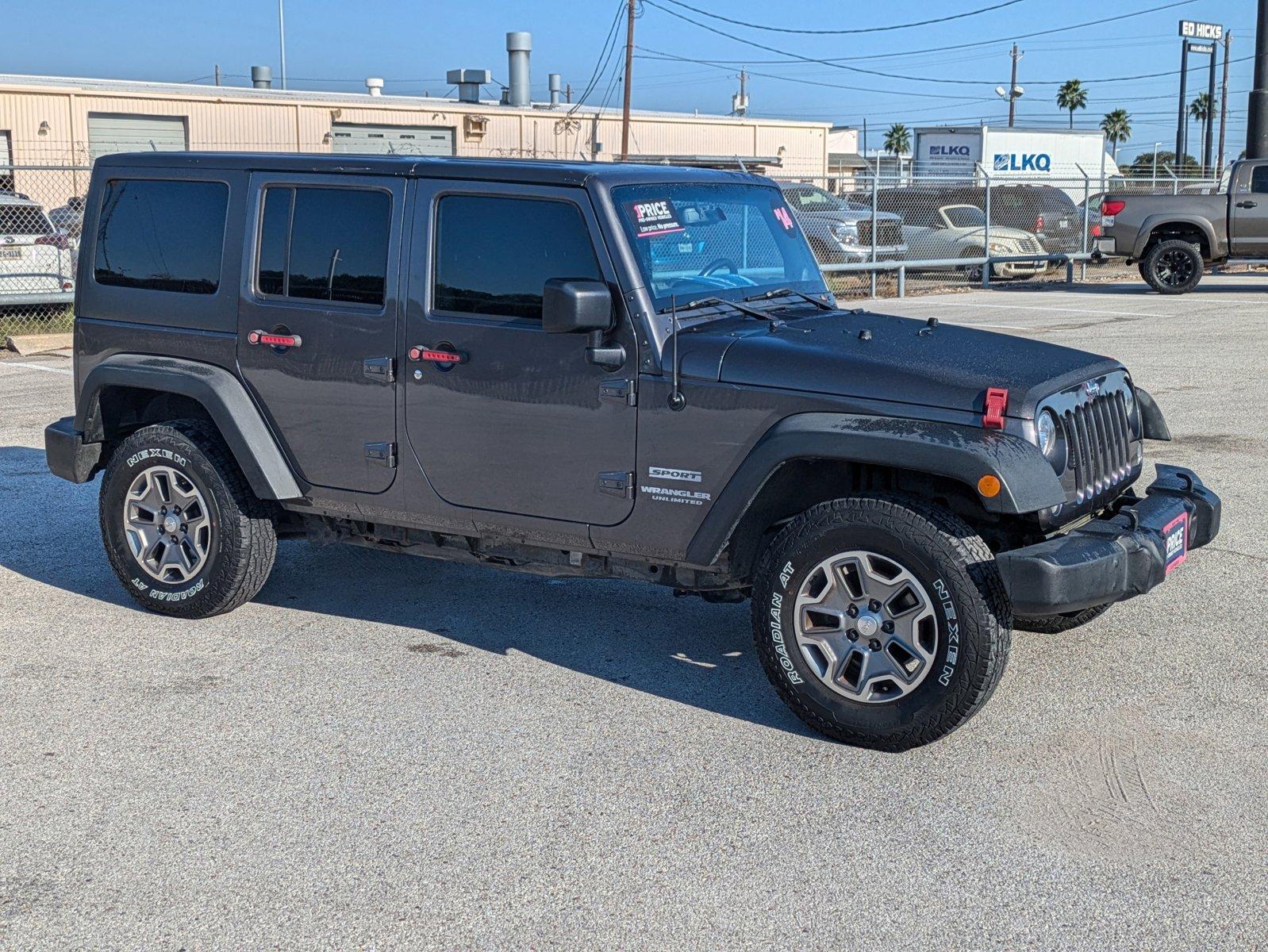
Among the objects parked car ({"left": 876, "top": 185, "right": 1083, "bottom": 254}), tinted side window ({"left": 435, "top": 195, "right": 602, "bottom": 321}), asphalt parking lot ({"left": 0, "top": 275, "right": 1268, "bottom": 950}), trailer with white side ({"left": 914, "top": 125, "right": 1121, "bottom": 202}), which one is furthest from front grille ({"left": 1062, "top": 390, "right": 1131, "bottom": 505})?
trailer with white side ({"left": 914, "top": 125, "right": 1121, "bottom": 202})

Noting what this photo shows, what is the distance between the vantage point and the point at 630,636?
226 inches

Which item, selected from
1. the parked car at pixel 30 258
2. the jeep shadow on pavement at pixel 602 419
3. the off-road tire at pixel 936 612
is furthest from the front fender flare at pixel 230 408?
the parked car at pixel 30 258

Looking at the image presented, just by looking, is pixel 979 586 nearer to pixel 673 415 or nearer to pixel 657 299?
pixel 673 415

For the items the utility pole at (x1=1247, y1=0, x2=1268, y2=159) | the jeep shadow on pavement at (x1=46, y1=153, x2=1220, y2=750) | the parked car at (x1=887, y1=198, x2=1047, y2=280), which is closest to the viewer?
the jeep shadow on pavement at (x1=46, y1=153, x2=1220, y2=750)

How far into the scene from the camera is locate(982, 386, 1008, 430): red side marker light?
4.24 meters

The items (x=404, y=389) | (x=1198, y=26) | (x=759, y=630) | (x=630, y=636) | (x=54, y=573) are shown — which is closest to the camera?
(x=759, y=630)

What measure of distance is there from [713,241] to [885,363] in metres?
1.03

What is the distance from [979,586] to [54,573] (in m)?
4.46

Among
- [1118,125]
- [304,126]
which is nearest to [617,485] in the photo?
[304,126]

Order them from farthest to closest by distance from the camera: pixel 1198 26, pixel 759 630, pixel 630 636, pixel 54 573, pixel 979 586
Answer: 1. pixel 1198 26
2. pixel 54 573
3. pixel 630 636
4. pixel 759 630
5. pixel 979 586

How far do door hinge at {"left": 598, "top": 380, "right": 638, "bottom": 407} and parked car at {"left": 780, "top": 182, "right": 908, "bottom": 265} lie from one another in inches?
684

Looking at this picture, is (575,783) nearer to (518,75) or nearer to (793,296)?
(793,296)

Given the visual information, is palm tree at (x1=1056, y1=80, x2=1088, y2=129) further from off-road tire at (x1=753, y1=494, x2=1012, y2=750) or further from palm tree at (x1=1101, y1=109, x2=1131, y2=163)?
off-road tire at (x1=753, y1=494, x2=1012, y2=750)

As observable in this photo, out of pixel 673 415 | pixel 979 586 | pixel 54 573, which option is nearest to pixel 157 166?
pixel 54 573
